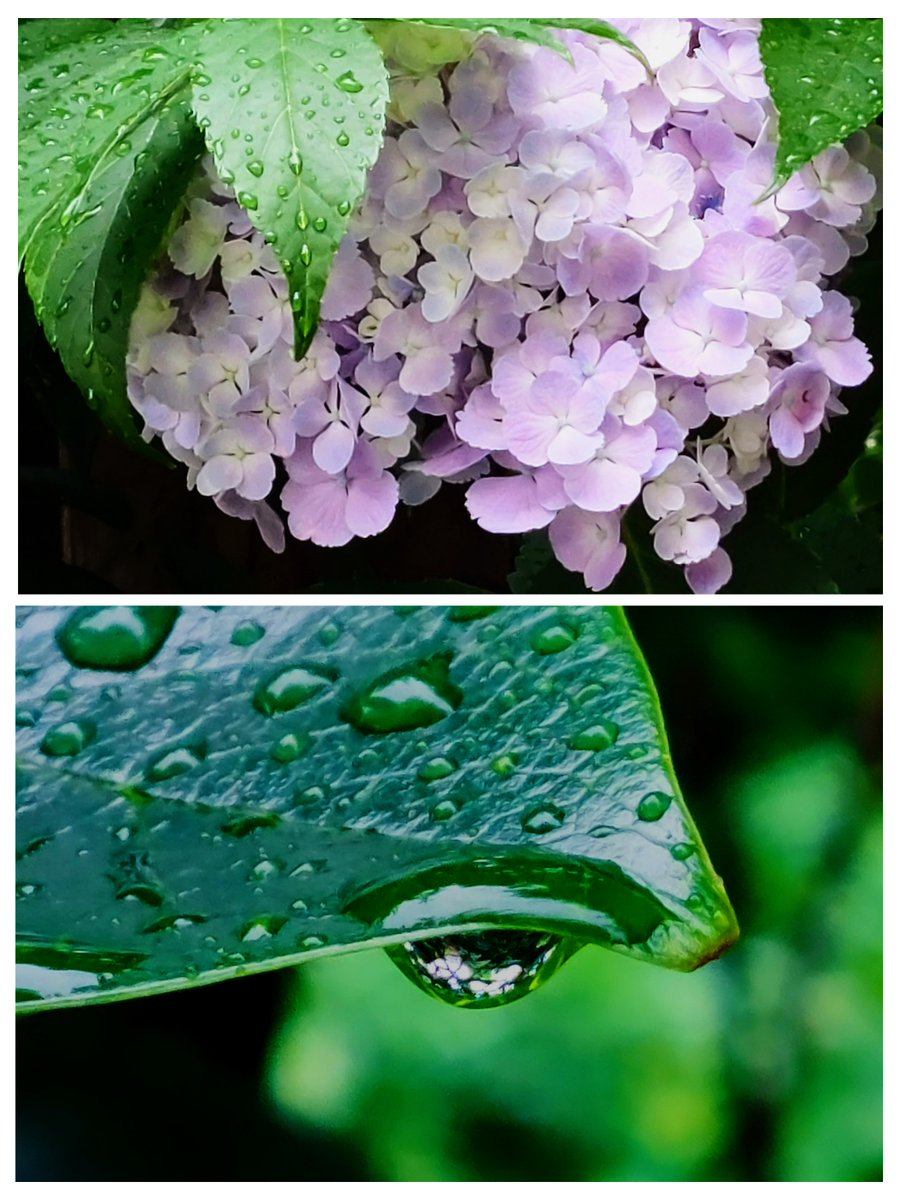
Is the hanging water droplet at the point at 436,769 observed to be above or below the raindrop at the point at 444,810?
above

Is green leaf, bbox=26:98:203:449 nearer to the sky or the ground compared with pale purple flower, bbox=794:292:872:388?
nearer to the sky

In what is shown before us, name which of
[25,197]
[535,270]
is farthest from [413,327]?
[25,197]

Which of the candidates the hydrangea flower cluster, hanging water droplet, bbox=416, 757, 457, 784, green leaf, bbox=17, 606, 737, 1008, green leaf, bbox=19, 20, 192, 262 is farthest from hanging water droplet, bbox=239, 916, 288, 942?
green leaf, bbox=19, 20, 192, 262

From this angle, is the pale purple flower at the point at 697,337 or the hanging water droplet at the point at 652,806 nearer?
the pale purple flower at the point at 697,337

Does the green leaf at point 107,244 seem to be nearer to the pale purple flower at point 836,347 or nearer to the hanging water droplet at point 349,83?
the hanging water droplet at point 349,83

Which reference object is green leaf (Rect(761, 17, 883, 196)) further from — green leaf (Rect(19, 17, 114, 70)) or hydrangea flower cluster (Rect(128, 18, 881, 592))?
green leaf (Rect(19, 17, 114, 70))

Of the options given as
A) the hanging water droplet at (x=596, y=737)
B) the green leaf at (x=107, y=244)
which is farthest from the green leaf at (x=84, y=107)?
the hanging water droplet at (x=596, y=737)
